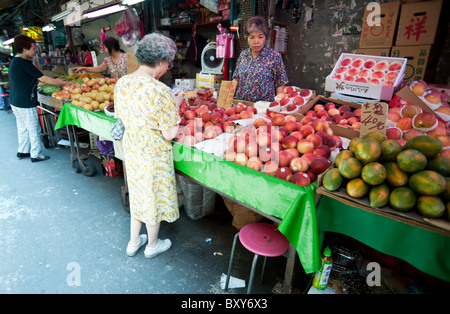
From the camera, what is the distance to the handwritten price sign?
154 cm

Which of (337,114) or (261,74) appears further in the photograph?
(261,74)

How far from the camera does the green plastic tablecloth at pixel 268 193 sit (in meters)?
1.39

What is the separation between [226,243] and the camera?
259cm

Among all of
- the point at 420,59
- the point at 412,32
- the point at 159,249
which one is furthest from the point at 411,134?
the point at 412,32

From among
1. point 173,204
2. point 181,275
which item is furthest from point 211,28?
point 181,275

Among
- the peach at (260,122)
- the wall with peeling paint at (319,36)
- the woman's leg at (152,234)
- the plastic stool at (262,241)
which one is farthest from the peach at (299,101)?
the wall with peeling paint at (319,36)

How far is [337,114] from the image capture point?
218cm

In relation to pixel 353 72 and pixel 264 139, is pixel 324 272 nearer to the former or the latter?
pixel 264 139

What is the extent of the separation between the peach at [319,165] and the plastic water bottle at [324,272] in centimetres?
58

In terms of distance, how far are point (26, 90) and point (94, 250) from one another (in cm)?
338

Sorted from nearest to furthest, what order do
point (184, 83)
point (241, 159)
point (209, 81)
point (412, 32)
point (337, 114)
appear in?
point (241, 159) → point (337, 114) → point (412, 32) → point (209, 81) → point (184, 83)

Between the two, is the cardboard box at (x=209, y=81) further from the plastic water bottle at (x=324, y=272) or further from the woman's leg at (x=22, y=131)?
the plastic water bottle at (x=324, y=272)

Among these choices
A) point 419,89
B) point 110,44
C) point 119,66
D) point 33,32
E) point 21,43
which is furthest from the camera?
point 33,32
